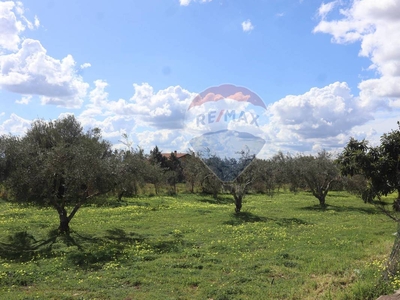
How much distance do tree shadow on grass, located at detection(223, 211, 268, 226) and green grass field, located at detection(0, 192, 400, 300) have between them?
1.92 m

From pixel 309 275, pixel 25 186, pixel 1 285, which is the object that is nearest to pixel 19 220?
pixel 25 186

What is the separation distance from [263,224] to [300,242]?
688cm

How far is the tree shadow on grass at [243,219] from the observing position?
83.2ft

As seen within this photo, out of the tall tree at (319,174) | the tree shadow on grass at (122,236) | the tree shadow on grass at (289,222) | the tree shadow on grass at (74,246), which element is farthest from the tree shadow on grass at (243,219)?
the tall tree at (319,174)

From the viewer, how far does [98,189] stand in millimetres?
20781

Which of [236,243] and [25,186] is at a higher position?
[25,186]

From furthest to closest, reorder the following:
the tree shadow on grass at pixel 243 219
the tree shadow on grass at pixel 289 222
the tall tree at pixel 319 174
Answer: the tall tree at pixel 319 174
the tree shadow on grass at pixel 243 219
the tree shadow on grass at pixel 289 222

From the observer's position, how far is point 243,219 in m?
27.0

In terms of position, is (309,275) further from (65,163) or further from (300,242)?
(65,163)

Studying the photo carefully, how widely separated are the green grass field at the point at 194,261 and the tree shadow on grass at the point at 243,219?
1.92 m

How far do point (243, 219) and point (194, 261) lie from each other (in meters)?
13.6

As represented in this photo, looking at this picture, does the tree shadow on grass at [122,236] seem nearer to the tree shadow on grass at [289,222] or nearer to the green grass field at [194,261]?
the green grass field at [194,261]

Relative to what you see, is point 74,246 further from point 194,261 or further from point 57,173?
point 194,261

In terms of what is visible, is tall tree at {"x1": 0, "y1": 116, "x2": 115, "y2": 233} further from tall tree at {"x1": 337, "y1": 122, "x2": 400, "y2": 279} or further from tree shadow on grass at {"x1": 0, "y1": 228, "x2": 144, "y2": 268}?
tall tree at {"x1": 337, "y1": 122, "x2": 400, "y2": 279}
